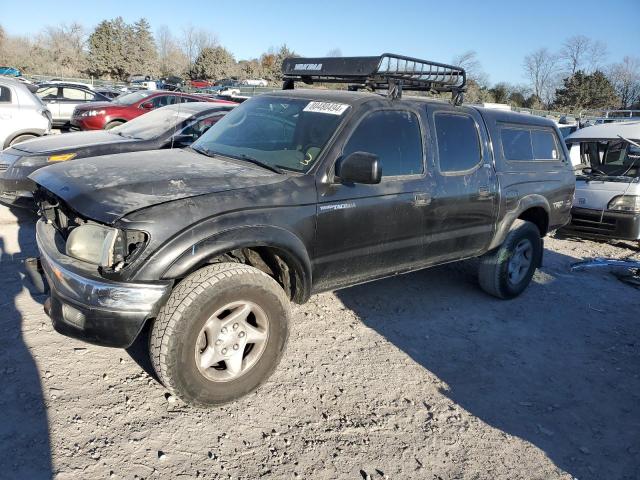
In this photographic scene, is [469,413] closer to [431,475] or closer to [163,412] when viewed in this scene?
[431,475]

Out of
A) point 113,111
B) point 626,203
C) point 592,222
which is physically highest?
point 113,111

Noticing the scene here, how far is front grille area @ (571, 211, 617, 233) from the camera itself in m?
7.56

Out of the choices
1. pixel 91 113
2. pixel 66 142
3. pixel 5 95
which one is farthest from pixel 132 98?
pixel 66 142

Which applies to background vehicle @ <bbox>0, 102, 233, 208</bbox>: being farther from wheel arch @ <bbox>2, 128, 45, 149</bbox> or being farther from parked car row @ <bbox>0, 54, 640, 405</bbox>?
wheel arch @ <bbox>2, 128, 45, 149</bbox>

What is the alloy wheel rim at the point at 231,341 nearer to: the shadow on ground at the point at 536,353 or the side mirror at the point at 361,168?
the side mirror at the point at 361,168

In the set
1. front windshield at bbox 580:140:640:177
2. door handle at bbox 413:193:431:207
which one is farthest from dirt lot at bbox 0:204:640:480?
front windshield at bbox 580:140:640:177

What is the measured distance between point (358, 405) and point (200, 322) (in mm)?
1145

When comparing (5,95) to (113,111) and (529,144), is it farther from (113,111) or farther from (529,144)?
(529,144)

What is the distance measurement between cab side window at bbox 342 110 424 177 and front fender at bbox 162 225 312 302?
32.3 inches

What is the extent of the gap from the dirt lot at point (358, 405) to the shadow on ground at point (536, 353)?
14mm

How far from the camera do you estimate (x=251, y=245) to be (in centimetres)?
297

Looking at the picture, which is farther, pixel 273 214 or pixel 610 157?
pixel 610 157

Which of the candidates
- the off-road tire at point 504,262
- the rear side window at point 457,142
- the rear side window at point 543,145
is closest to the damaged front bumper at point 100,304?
the rear side window at point 457,142

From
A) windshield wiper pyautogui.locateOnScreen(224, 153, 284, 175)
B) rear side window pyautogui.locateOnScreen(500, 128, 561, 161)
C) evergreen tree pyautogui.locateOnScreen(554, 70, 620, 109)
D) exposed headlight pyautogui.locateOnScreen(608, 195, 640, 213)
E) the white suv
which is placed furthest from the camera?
evergreen tree pyautogui.locateOnScreen(554, 70, 620, 109)
